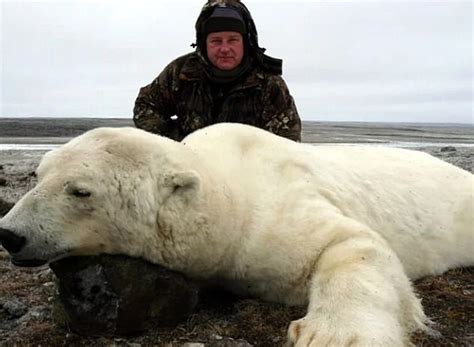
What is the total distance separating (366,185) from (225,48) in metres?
2.03

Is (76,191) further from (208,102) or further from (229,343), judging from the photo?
(208,102)

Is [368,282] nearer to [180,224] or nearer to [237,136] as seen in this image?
[180,224]

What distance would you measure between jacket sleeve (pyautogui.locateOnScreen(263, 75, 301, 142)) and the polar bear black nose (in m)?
3.27

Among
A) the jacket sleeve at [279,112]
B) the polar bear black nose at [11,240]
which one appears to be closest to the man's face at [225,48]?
the jacket sleeve at [279,112]

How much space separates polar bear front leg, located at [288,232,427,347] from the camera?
239cm

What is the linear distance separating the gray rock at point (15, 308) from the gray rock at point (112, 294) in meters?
0.44

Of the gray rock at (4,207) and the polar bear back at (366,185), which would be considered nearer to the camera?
the polar bear back at (366,185)

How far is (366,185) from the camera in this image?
402 centimetres

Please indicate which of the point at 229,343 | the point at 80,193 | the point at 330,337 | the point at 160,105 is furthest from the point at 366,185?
the point at 160,105

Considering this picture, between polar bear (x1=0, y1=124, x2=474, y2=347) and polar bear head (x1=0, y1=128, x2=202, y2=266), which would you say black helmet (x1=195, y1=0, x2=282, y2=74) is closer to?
polar bear (x1=0, y1=124, x2=474, y2=347)

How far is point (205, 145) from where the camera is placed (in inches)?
139

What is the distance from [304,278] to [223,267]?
41cm

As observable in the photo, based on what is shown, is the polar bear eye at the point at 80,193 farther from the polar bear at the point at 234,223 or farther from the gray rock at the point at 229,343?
the gray rock at the point at 229,343

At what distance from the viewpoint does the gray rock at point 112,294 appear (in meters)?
2.80
